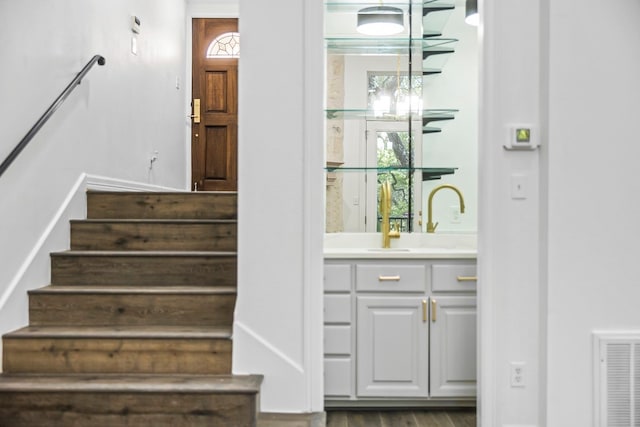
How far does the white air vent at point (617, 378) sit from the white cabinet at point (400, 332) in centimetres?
64

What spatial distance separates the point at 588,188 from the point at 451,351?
3.39 ft

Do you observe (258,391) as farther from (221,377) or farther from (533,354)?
(533,354)

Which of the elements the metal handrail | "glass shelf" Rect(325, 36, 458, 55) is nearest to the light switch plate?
"glass shelf" Rect(325, 36, 458, 55)

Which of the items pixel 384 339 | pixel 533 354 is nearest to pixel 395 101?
pixel 384 339

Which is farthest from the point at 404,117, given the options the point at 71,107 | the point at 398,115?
the point at 71,107

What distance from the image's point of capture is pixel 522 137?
7.37 feet

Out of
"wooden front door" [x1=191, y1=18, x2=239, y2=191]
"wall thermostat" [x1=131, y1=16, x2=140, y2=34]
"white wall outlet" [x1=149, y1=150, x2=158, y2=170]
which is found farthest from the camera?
"wooden front door" [x1=191, y1=18, x2=239, y2=191]

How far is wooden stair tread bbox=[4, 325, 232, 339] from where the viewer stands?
7.69 ft

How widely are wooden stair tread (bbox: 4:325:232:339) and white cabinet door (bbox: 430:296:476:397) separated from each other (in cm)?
103

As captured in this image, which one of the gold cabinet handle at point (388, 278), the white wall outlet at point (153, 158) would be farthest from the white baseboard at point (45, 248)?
the gold cabinet handle at point (388, 278)

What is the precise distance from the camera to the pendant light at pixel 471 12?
3230 millimetres

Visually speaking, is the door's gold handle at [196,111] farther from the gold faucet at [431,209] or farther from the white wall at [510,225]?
the white wall at [510,225]

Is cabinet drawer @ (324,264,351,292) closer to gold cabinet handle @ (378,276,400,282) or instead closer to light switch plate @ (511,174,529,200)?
gold cabinet handle @ (378,276,400,282)

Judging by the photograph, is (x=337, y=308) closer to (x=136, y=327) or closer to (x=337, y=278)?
(x=337, y=278)
